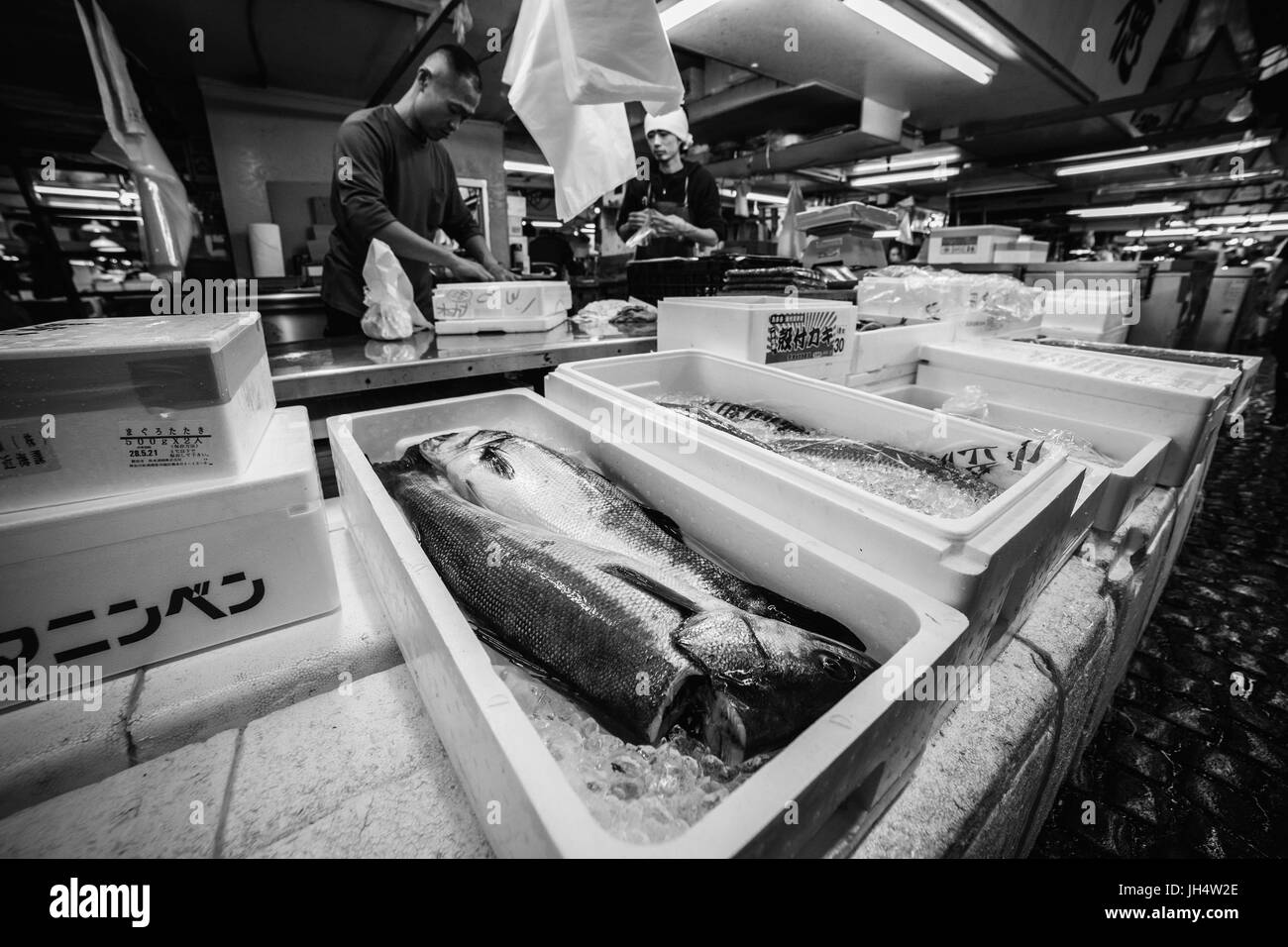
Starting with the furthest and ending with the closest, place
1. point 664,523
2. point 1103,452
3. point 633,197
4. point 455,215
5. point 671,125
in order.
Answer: point 633,197, point 671,125, point 455,215, point 1103,452, point 664,523

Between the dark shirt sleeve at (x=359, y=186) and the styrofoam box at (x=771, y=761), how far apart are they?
2049 mm

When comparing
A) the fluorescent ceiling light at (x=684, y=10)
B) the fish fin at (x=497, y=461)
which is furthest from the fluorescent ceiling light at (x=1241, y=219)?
the fish fin at (x=497, y=461)

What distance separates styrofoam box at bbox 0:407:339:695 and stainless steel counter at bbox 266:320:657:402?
26.7 inches

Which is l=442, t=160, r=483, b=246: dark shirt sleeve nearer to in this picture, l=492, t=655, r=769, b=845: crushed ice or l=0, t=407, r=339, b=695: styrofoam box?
l=0, t=407, r=339, b=695: styrofoam box

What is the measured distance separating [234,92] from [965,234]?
8.61m

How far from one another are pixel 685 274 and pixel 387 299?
67.5 inches

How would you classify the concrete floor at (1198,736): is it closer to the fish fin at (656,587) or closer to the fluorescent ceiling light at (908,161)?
the fish fin at (656,587)

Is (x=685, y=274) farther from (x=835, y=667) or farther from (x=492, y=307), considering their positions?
(x=835, y=667)

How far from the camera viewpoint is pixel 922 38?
4.63m

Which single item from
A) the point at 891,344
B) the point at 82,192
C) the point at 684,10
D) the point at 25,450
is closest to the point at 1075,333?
the point at 891,344

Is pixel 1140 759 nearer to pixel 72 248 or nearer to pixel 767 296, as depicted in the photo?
pixel 767 296
